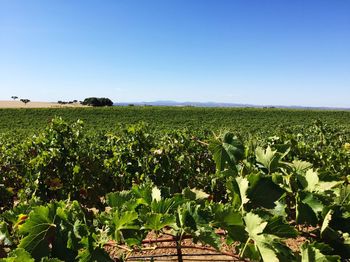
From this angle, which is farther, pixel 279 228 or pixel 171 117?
pixel 171 117

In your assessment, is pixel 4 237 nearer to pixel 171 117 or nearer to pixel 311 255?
pixel 311 255

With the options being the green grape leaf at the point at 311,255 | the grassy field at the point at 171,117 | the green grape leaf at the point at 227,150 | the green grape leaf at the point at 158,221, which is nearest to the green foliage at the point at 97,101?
the grassy field at the point at 171,117

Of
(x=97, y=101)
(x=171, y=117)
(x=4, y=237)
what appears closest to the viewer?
(x=4, y=237)

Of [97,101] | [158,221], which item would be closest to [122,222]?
[158,221]

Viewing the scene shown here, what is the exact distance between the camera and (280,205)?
1.48 m

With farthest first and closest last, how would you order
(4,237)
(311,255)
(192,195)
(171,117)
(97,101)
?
(97,101) → (171,117) → (192,195) → (4,237) → (311,255)

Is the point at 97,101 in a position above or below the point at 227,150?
below

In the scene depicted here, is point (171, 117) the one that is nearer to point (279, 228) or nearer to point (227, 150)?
point (227, 150)

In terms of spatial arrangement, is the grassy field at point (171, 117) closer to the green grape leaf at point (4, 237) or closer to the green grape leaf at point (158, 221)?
the green grape leaf at point (4, 237)

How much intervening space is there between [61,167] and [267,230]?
4723 mm

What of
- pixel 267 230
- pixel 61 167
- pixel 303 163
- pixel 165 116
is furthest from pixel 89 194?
pixel 165 116

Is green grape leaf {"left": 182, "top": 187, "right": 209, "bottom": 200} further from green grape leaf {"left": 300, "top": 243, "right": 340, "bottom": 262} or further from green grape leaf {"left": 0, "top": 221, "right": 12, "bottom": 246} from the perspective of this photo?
green grape leaf {"left": 0, "top": 221, "right": 12, "bottom": 246}

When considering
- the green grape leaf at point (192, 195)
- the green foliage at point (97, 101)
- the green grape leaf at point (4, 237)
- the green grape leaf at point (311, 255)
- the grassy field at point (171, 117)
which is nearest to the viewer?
the green grape leaf at point (311, 255)

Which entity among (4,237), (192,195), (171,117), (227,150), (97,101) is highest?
(227,150)
